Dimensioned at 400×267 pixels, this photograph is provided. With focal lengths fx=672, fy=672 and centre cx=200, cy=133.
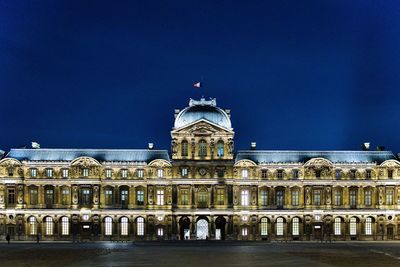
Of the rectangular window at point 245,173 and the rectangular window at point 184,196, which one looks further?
the rectangular window at point 245,173

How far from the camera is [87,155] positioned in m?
104

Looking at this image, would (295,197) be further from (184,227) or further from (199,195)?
(184,227)

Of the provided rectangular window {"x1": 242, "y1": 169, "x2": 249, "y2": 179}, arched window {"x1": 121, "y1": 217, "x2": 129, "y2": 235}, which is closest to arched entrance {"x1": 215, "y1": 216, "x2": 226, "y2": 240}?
rectangular window {"x1": 242, "y1": 169, "x2": 249, "y2": 179}

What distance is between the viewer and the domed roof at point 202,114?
102 metres

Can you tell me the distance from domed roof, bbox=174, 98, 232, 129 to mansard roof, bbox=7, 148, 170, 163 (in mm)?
6624

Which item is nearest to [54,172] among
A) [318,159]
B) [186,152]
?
[186,152]

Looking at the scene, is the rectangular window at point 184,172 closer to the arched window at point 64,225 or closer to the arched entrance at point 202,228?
the arched entrance at point 202,228

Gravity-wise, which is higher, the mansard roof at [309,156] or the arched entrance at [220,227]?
the mansard roof at [309,156]

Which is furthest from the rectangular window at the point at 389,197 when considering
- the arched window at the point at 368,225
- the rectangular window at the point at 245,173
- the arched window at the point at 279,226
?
the rectangular window at the point at 245,173

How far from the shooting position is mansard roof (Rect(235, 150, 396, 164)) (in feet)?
341

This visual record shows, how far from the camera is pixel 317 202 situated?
103 meters

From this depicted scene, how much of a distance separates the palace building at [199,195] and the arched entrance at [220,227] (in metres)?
0.17

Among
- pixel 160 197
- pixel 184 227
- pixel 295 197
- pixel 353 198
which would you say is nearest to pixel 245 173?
pixel 295 197

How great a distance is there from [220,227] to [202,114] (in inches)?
684
